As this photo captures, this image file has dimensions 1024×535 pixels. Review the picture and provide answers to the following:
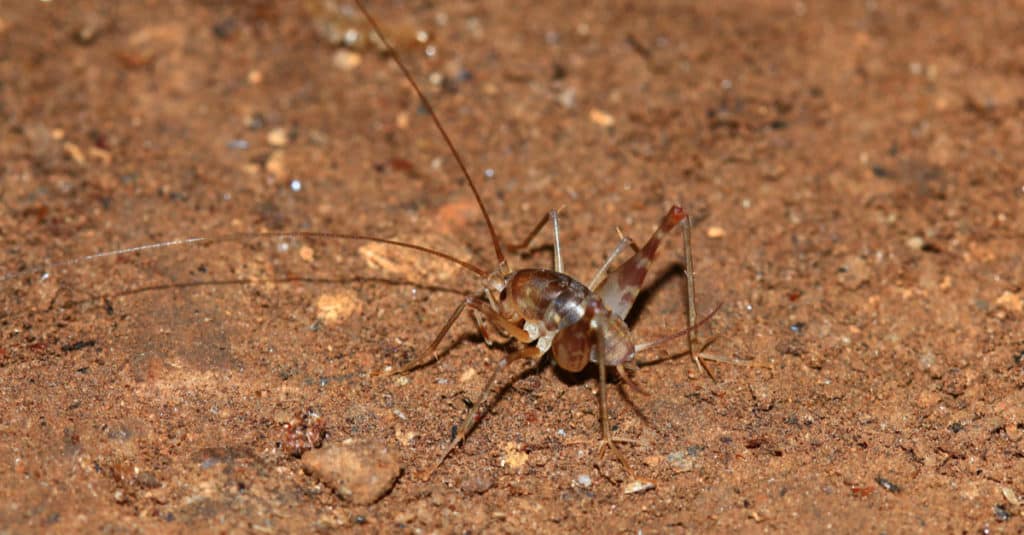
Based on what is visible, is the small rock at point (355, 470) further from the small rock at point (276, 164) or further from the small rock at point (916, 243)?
the small rock at point (916, 243)

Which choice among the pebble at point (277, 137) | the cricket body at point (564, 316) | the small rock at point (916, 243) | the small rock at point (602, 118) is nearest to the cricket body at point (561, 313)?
the cricket body at point (564, 316)

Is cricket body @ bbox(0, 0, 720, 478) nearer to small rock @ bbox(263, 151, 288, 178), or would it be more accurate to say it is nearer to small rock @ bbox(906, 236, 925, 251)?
small rock @ bbox(263, 151, 288, 178)

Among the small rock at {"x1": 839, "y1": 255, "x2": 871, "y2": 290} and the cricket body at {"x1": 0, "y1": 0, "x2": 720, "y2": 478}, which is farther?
the small rock at {"x1": 839, "y1": 255, "x2": 871, "y2": 290}

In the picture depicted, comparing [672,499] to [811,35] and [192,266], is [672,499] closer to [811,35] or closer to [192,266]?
[192,266]

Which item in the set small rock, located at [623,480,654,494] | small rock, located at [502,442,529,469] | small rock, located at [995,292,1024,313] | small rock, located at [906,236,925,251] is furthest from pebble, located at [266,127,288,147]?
small rock, located at [995,292,1024,313]

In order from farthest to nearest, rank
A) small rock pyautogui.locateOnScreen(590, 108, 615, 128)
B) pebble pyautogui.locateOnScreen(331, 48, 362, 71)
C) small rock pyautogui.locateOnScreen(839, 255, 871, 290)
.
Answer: pebble pyautogui.locateOnScreen(331, 48, 362, 71) < small rock pyautogui.locateOnScreen(590, 108, 615, 128) < small rock pyautogui.locateOnScreen(839, 255, 871, 290)

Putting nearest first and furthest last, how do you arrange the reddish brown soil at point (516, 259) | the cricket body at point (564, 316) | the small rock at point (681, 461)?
1. the reddish brown soil at point (516, 259)
2. the small rock at point (681, 461)
3. the cricket body at point (564, 316)
